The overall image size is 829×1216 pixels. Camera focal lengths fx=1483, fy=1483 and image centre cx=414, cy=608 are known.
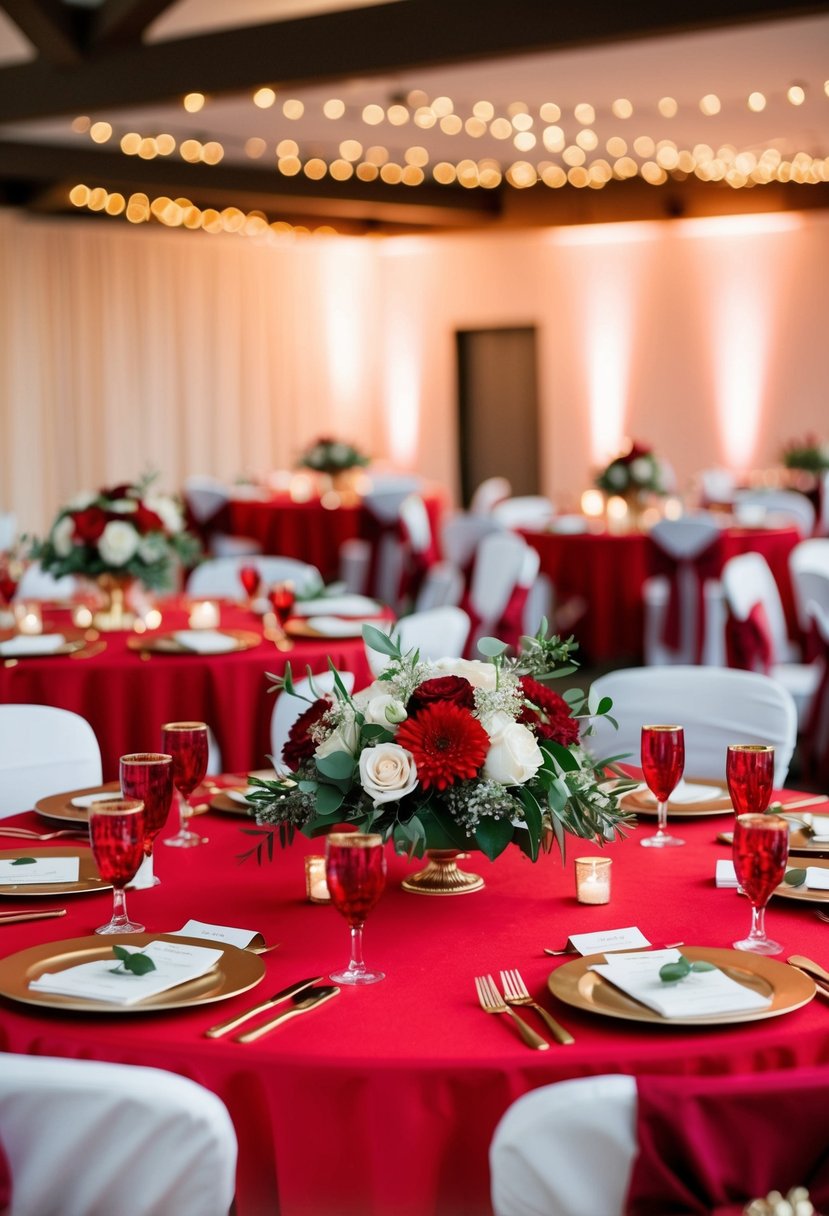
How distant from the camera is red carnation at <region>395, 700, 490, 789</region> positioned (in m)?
2.02

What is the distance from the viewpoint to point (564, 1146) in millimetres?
1494

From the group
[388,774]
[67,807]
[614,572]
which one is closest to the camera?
[388,774]

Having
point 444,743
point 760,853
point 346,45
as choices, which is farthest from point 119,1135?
point 346,45

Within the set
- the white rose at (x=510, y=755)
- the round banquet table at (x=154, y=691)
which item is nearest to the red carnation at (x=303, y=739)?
the white rose at (x=510, y=755)

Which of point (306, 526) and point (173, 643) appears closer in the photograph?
point (173, 643)

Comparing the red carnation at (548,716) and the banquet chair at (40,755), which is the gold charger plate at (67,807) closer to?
the banquet chair at (40,755)

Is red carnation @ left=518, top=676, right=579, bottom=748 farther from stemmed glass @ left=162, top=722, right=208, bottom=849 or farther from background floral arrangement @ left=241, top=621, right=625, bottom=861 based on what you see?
stemmed glass @ left=162, top=722, right=208, bottom=849

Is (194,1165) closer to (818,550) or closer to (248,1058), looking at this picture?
(248,1058)

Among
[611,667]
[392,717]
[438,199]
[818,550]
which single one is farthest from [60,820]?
[438,199]

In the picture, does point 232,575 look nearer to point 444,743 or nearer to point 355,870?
point 444,743

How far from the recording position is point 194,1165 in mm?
1516

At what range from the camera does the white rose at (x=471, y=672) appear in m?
2.16

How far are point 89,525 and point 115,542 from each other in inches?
4.0

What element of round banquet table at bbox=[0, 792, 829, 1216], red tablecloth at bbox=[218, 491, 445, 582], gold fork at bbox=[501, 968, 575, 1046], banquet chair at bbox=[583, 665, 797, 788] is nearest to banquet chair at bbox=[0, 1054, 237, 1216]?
round banquet table at bbox=[0, 792, 829, 1216]
